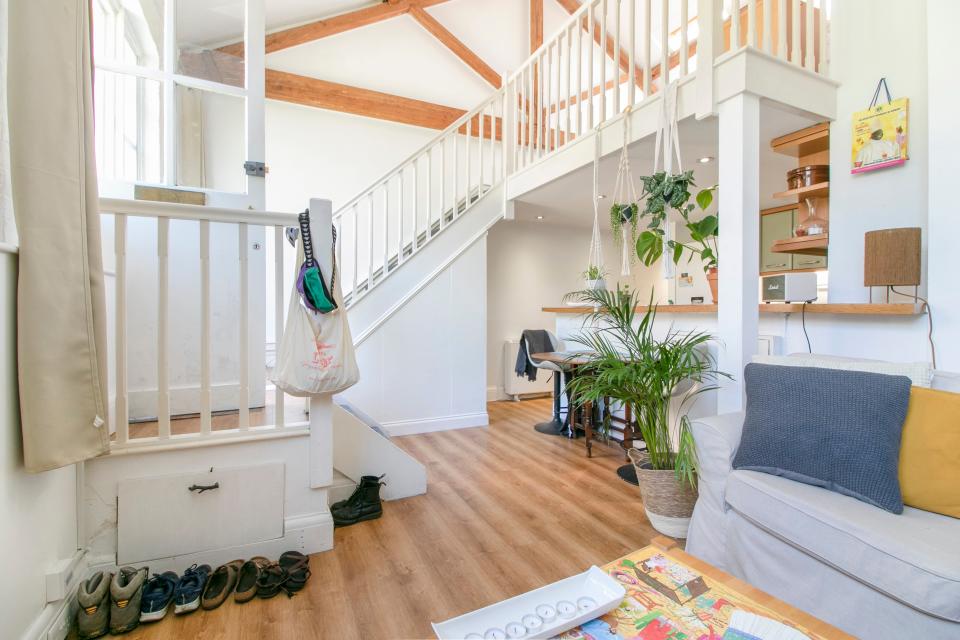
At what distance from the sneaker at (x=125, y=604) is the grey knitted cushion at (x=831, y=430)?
2.22 m

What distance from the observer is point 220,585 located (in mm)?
1603

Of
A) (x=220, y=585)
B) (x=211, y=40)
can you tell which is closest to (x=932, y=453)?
(x=220, y=585)

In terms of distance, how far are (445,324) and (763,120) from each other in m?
Answer: 2.78

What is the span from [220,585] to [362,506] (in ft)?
2.36

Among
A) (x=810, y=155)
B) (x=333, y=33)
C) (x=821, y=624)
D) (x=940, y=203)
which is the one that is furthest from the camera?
(x=333, y=33)

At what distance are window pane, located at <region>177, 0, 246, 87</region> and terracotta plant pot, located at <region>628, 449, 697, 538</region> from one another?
2.94 m

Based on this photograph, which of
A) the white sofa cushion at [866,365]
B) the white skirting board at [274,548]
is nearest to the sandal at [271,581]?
the white skirting board at [274,548]

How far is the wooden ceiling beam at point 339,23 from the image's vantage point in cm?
429

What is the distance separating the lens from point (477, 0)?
520 cm

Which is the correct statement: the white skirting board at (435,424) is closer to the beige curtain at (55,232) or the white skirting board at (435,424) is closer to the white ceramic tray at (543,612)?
the beige curtain at (55,232)

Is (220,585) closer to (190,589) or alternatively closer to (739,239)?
(190,589)

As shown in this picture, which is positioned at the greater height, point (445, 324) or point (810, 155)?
point (810, 155)

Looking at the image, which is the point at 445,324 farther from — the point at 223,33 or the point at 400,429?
the point at 223,33

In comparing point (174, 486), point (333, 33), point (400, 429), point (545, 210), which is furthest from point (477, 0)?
point (174, 486)
